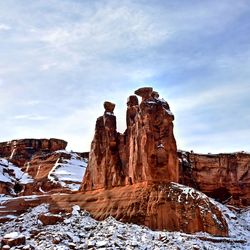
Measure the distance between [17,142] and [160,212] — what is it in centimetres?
8846

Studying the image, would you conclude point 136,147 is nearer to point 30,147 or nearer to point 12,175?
point 12,175

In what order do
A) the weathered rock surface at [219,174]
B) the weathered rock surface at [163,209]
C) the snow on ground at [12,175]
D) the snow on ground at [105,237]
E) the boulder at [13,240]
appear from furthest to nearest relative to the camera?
1. the snow on ground at [12,175]
2. the weathered rock surface at [219,174]
3. the weathered rock surface at [163,209]
4. the boulder at [13,240]
5. the snow on ground at [105,237]

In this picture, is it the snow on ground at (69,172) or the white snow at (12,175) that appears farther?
the white snow at (12,175)

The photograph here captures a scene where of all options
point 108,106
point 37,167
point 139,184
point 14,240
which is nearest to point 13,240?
point 14,240

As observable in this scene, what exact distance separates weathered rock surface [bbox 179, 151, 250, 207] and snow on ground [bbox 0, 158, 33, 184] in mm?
32366

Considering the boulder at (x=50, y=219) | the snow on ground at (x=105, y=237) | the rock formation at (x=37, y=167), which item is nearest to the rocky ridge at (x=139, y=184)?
the boulder at (x=50, y=219)

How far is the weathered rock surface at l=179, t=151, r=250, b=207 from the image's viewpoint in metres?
108

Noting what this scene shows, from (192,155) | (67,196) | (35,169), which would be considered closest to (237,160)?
(192,155)

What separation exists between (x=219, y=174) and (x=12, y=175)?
4212cm

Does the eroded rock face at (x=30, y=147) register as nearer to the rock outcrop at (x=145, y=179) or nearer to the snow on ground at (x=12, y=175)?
the snow on ground at (x=12, y=175)

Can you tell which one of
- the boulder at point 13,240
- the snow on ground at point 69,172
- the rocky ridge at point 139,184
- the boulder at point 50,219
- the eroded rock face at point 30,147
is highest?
the eroded rock face at point 30,147

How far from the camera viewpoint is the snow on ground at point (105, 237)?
Answer: 48.8m

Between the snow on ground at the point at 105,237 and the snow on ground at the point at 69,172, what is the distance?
41.2 m

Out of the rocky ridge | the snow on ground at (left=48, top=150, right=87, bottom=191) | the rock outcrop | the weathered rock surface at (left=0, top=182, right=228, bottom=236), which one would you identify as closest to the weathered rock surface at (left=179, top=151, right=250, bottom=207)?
the snow on ground at (left=48, top=150, right=87, bottom=191)
